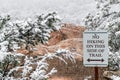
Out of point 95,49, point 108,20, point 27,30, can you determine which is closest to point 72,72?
point 108,20

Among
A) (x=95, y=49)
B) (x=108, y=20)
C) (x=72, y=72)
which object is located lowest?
(x=95, y=49)

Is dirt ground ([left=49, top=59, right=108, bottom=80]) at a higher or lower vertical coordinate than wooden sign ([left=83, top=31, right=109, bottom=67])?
higher

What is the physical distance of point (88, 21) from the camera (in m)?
17.3

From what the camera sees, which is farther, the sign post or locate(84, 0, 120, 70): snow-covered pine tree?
locate(84, 0, 120, 70): snow-covered pine tree

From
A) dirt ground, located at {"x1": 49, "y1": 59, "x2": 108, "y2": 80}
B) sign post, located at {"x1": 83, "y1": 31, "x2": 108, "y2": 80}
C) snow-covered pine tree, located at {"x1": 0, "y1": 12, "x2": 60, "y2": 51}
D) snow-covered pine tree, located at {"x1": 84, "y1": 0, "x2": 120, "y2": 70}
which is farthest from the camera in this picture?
dirt ground, located at {"x1": 49, "y1": 59, "x2": 108, "y2": 80}

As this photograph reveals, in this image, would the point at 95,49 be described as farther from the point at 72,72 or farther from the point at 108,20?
the point at 72,72

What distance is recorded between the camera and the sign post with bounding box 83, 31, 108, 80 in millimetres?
7615

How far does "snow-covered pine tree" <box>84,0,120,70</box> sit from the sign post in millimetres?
7491

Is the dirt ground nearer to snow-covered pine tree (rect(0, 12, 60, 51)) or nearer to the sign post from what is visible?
the sign post

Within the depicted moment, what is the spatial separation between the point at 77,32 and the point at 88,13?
29.3m

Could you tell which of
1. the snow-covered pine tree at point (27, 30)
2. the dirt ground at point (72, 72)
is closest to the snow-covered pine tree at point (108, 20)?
the dirt ground at point (72, 72)

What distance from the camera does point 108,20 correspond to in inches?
642

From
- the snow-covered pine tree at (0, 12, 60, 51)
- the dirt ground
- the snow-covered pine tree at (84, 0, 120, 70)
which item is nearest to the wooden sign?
the snow-covered pine tree at (0, 12, 60, 51)

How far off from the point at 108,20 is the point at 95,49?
879 cm
